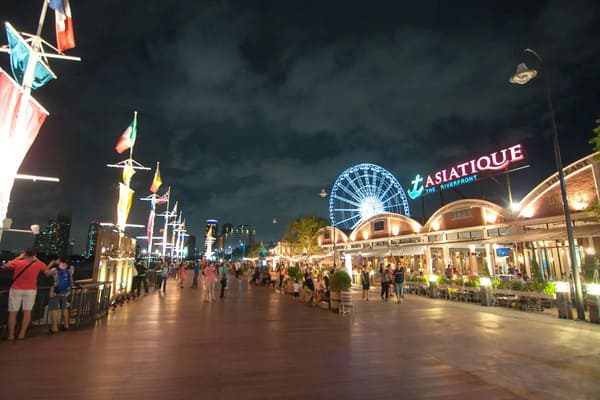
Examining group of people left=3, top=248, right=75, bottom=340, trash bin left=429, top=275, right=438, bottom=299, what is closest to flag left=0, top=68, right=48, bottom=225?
group of people left=3, top=248, right=75, bottom=340

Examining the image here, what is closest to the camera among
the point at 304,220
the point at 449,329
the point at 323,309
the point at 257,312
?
the point at 449,329

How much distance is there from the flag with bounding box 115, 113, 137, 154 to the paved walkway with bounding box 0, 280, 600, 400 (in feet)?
30.8

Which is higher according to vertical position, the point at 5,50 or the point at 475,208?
the point at 5,50

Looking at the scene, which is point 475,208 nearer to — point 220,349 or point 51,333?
point 220,349

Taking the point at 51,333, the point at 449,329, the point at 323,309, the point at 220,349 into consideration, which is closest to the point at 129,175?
the point at 51,333

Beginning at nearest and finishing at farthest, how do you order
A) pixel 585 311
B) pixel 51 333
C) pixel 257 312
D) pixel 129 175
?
pixel 51 333, pixel 585 311, pixel 257 312, pixel 129 175

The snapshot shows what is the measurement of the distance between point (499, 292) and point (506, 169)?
1062 centimetres

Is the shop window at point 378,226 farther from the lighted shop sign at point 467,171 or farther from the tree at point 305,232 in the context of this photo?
the tree at point 305,232

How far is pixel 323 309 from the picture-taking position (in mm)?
13055

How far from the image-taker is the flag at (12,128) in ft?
23.7

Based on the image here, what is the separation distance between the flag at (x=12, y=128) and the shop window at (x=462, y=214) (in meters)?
23.8

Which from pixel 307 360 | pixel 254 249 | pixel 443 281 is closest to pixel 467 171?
pixel 443 281

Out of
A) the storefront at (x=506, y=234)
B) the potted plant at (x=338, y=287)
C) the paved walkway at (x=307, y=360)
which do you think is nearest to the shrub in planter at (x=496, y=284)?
the storefront at (x=506, y=234)

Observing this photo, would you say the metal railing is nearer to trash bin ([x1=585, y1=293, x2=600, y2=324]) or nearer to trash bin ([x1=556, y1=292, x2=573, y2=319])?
trash bin ([x1=556, y1=292, x2=573, y2=319])
